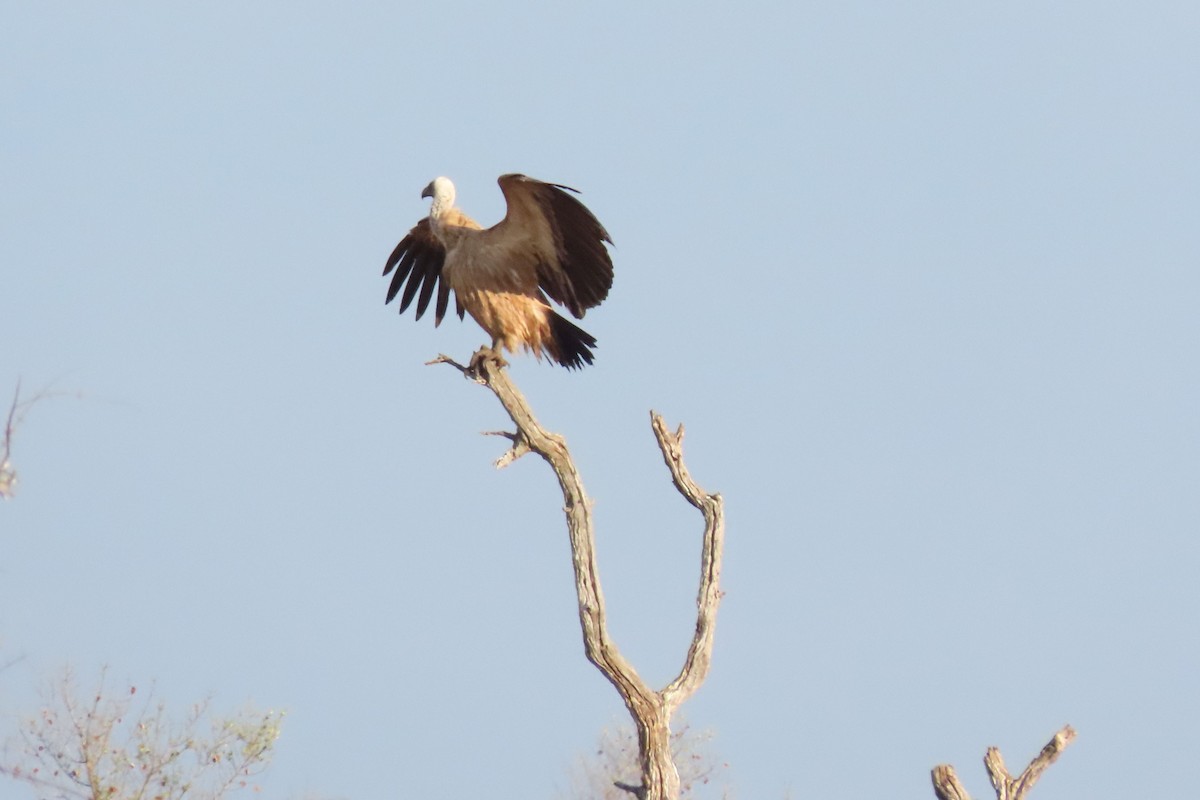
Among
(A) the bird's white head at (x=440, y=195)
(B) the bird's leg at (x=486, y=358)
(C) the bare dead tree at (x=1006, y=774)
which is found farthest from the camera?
(A) the bird's white head at (x=440, y=195)

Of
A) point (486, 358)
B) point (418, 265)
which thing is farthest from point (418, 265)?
point (486, 358)

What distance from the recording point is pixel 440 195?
31.0 feet

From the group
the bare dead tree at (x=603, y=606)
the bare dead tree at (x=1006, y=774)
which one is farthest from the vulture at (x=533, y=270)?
the bare dead tree at (x=1006, y=774)

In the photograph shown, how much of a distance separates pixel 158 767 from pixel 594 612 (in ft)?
16.0

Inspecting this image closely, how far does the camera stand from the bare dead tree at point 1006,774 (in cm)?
713

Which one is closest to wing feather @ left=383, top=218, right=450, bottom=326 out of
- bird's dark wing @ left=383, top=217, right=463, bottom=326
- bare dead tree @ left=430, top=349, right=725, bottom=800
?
bird's dark wing @ left=383, top=217, right=463, bottom=326

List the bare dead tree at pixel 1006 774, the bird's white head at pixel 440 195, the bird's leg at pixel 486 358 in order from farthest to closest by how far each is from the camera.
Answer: the bird's white head at pixel 440 195 < the bird's leg at pixel 486 358 < the bare dead tree at pixel 1006 774

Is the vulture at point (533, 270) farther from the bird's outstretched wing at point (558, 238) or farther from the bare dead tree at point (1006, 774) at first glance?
the bare dead tree at point (1006, 774)

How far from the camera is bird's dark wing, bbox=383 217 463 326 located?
32.8 feet

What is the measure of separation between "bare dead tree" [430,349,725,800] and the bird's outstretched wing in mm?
1081

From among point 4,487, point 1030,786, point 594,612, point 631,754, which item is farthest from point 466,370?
point 631,754

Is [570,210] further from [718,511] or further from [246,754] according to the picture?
[246,754]

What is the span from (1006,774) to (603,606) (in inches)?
72.7

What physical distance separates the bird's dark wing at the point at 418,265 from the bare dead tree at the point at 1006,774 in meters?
4.26
